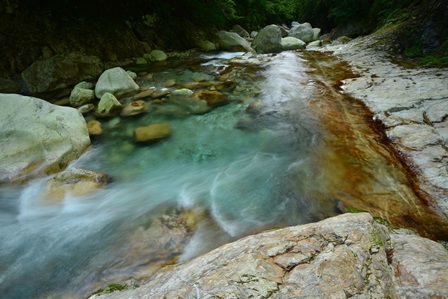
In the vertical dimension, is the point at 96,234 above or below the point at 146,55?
below

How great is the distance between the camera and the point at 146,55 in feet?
37.0

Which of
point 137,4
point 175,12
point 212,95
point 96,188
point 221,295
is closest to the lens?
point 221,295

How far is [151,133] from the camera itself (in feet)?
16.5

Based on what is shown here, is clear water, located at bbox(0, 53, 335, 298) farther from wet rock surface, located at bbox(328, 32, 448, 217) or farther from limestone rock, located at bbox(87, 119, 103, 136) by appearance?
wet rock surface, located at bbox(328, 32, 448, 217)

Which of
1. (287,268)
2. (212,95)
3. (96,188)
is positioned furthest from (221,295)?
(212,95)

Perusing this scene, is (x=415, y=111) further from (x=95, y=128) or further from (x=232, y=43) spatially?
(x=232, y=43)

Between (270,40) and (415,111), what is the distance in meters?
10.9

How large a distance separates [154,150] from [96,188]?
50.9 inches

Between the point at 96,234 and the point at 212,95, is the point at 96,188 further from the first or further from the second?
the point at 212,95

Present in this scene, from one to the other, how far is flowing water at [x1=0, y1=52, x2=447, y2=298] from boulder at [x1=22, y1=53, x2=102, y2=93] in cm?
415

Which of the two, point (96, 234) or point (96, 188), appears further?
point (96, 188)

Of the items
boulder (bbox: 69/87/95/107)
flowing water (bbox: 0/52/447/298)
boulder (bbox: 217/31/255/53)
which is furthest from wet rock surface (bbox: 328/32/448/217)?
boulder (bbox: 217/31/255/53)

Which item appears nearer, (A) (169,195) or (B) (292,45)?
(A) (169,195)

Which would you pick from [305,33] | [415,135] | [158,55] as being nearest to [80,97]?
[158,55]
